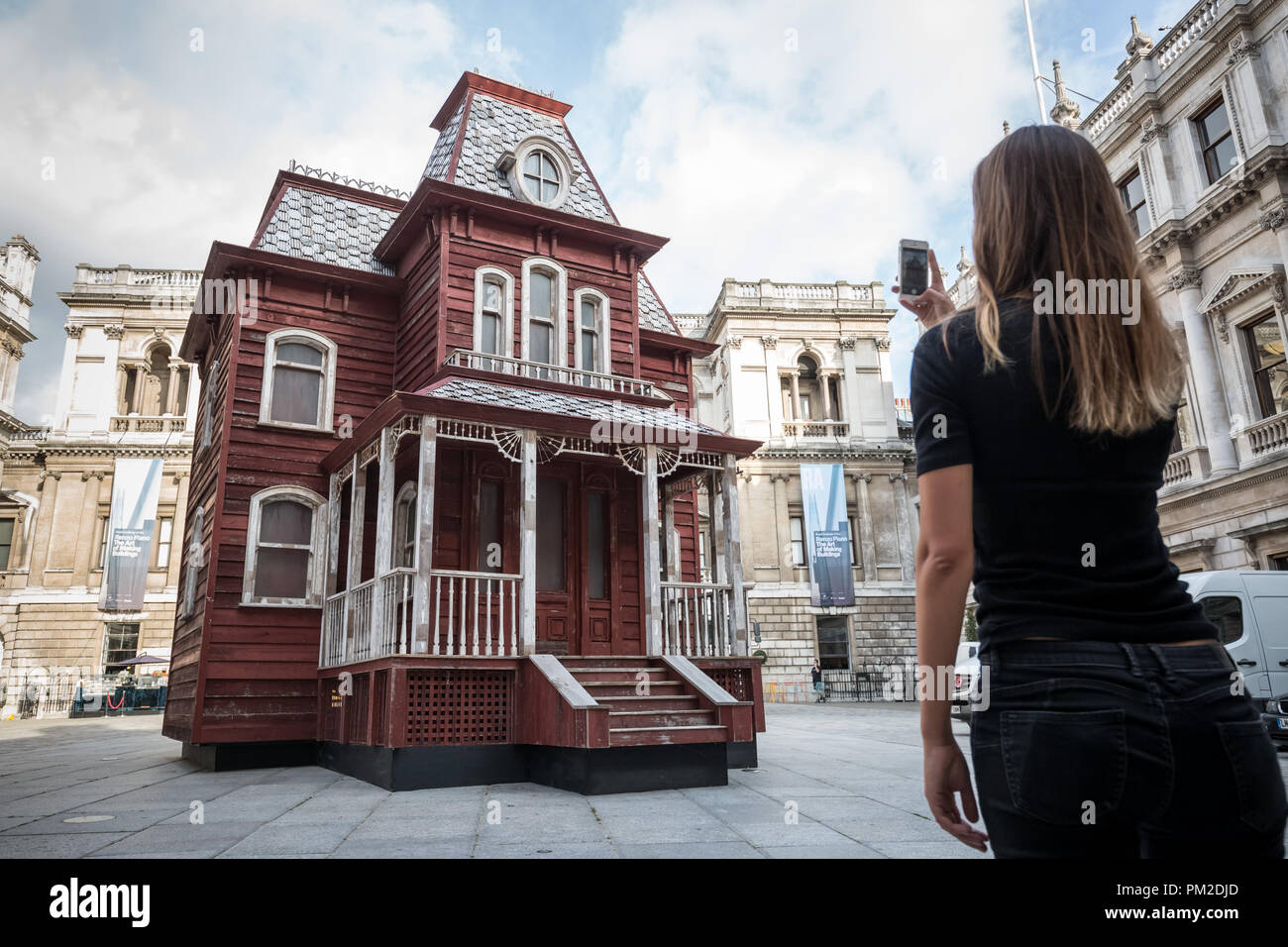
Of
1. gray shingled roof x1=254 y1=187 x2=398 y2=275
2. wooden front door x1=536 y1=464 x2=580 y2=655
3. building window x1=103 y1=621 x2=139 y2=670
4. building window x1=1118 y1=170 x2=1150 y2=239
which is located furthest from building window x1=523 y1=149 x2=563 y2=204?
building window x1=103 y1=621 x2=139 y2=670

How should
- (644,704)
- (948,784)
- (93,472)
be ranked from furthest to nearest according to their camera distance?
1. (93,472)
2. (644,704)
3. (948,784)

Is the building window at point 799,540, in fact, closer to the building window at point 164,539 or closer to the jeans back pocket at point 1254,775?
the building window at point 164,539

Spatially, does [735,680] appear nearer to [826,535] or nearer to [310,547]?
[310,547]

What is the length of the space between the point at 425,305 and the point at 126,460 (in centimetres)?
2527

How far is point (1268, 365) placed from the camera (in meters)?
21.9

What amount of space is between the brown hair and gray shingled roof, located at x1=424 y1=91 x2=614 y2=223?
13.1 metres

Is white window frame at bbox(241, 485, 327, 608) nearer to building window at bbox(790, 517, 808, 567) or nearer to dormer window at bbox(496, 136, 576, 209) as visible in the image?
dormer window at bbox(496, 136, 576, 209)

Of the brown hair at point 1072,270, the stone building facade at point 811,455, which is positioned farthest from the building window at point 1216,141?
the brown hair at point 1072,270

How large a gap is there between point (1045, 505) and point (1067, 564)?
126 mm

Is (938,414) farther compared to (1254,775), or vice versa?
(938,414)

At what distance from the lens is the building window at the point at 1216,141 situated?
76.7 feet

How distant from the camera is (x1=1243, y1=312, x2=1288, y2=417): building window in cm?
2162

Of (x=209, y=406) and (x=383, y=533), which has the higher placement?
(x=209, y=406)

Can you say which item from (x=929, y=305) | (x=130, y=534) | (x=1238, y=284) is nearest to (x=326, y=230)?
(x=929, y=305)
